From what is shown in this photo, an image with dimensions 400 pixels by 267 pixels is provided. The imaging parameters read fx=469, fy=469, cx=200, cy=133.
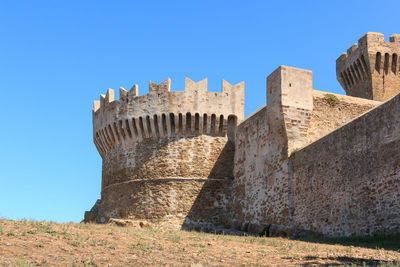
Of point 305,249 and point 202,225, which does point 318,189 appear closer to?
point 305,249

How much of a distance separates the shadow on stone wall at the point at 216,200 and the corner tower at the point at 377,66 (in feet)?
30.1

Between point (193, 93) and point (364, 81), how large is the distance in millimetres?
10278

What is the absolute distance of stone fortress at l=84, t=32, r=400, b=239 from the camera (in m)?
11.8

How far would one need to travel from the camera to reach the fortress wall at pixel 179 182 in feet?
62.2

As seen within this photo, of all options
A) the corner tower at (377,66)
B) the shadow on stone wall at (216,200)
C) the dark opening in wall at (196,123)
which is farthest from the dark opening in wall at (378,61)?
the dark opening in wall at (196,123)

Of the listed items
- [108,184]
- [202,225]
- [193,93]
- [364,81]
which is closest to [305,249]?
[202,225]

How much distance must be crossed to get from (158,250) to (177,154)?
10.1m

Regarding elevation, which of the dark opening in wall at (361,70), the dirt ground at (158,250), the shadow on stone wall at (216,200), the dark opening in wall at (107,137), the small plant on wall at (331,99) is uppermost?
the dark opening in wall at (361,70)

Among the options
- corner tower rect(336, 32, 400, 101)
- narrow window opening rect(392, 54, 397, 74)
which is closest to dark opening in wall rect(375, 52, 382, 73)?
corner tower rect(336, 32, 400, 101)

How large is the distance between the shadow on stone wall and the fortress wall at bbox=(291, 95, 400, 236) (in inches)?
202

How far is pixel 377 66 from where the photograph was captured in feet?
80.0

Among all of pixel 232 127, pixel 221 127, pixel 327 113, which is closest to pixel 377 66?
pixel 232 127

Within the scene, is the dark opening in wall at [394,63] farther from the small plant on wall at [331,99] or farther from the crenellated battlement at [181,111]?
the small plant on wall at [331,99]

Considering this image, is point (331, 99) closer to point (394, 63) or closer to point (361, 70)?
point (361, 70)
